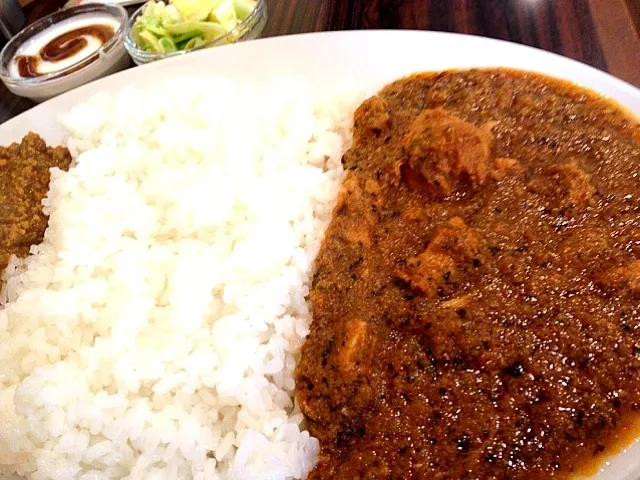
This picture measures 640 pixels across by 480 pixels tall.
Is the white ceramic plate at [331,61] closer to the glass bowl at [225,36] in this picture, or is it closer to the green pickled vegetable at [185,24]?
the glass bowl at [225,36]

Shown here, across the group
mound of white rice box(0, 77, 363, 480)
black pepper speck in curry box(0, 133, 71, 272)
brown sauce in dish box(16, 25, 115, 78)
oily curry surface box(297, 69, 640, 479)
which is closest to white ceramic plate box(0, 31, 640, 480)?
mound of white rice box(0, 77, 363, 480)

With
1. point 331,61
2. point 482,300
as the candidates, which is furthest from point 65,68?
point 482,300

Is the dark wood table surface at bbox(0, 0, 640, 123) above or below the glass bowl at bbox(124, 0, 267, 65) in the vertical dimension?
below

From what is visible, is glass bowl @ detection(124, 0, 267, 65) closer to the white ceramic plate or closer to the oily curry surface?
the white ceramic plate

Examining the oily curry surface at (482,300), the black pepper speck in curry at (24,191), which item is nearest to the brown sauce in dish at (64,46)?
the black pepper speck in curry at (24,191)

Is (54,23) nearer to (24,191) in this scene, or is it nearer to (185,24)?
(185,24)

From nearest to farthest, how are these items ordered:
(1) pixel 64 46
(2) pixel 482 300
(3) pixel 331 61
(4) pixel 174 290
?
1. (2) pixel 482 300
2. (4) pixel 174 290
3. (3) pixel 331 61
4. (1) pixel 64 46

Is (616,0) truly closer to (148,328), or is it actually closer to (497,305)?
(497,305)
